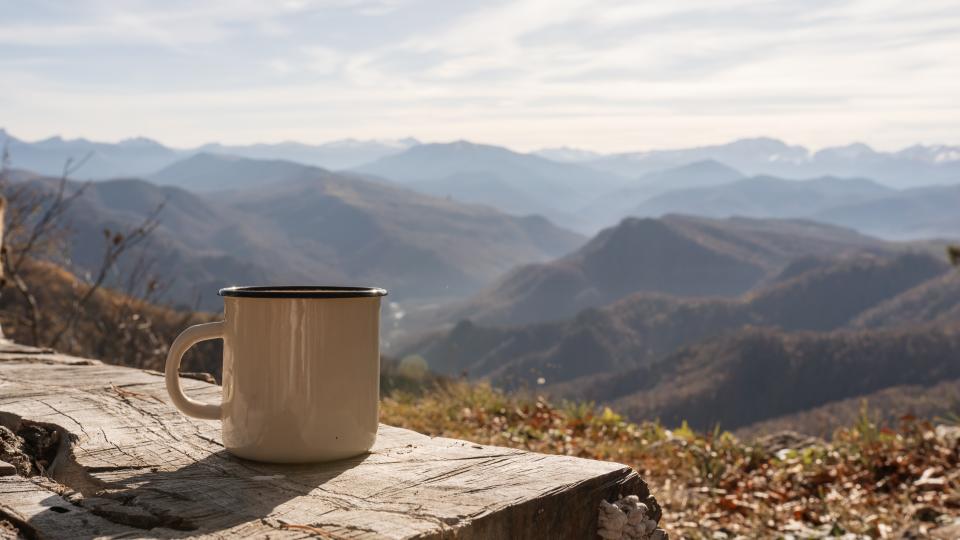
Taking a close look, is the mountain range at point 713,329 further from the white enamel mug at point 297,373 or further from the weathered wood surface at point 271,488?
the white enamel mug at point 297,373

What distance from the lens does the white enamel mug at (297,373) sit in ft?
4.01

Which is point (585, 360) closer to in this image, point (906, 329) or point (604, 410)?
point (906, 329)

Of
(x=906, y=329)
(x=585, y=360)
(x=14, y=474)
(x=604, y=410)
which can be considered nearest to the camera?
(x=14, y=474)

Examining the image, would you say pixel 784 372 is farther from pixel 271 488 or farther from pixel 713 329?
pixel 271 488

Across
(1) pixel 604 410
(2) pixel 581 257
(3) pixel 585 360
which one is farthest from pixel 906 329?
(2) pixel 581 257

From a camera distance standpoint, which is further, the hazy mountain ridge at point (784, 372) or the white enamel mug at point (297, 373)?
the hazy mountain ridge at point (784, 372)

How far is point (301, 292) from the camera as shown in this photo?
1.31 meters

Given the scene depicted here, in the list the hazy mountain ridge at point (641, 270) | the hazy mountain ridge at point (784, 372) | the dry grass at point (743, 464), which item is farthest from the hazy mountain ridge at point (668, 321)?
the dry grass at point (743, 464)

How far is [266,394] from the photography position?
1236 mm

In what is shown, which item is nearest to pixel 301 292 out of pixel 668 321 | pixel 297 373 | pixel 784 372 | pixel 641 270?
pixel 297 373

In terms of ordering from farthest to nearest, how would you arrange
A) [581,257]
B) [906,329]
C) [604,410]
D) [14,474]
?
[581,257], [906,329], [604,410], [14,474]

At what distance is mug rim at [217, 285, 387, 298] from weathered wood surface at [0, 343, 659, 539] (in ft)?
0.89

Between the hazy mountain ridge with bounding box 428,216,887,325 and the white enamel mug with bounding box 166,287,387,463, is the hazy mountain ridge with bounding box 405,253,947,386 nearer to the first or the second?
the hazy mountain ridge with bounding box 428,216,887,325

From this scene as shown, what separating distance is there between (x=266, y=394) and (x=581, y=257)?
164m
